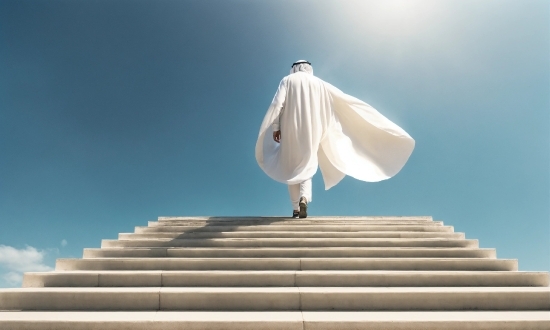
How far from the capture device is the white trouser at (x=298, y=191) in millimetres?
6633

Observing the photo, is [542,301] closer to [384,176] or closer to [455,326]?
[455,326]

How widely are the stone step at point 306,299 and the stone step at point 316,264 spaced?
2.30 ft

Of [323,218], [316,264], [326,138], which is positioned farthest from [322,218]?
[316,264]

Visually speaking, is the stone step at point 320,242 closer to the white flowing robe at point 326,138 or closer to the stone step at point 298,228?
the stone step at point 298,228

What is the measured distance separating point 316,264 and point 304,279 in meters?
0.42

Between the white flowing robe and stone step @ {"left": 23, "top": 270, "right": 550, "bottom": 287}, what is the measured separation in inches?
97.4

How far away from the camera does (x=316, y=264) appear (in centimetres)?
472

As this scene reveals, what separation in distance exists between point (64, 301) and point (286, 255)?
2.42 meters

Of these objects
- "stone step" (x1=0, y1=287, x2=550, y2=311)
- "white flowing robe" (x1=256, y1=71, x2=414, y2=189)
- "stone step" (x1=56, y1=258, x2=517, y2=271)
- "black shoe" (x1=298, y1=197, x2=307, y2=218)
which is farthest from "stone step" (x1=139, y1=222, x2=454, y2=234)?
"stone step" (x1=0, y1=287, x2=550, y2=311)

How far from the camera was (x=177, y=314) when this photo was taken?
3.74m

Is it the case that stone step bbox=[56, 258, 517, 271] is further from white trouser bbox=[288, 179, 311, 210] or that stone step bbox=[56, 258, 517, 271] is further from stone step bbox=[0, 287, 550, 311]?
white trouser bbox=[288, 179, 311, 210]

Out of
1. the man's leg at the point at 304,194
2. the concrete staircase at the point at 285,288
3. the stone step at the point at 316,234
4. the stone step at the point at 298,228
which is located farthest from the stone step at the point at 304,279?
the man's leg at the point at 304,194

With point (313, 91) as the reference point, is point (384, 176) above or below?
below

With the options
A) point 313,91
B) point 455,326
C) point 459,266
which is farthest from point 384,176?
point 455,326
